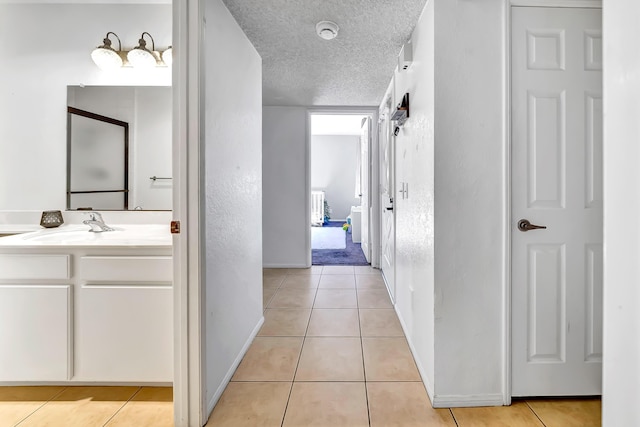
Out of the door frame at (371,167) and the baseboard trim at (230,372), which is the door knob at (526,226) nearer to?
the baseboard trim at (230,372)

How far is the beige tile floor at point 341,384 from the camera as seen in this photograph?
1.54 m

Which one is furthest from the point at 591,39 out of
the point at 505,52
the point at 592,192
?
the point at 592,192

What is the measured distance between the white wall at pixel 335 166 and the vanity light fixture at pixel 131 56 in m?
7.60

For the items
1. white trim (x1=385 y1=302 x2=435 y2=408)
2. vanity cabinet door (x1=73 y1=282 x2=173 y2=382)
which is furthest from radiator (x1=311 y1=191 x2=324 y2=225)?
vanity cabinet door (x1=73 y1=282 x2=173 y2=382)

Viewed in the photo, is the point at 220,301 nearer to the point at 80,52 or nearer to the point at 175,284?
the point at 175,284

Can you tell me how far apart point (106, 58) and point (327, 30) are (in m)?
1.51

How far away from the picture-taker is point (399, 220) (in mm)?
2793

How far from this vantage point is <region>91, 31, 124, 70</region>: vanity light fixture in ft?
7.35

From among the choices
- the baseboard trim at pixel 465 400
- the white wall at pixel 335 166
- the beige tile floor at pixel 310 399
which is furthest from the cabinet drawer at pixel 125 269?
the white wall at pixel 335 166

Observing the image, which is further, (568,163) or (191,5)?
(568,163)

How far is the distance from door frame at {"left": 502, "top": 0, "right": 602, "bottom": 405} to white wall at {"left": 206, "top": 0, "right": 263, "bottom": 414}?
1407 millimetres

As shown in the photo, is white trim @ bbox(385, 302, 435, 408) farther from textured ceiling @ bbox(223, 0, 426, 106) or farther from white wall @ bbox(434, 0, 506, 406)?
textured ceiling @ bbox(223, 0, 426, 106)
